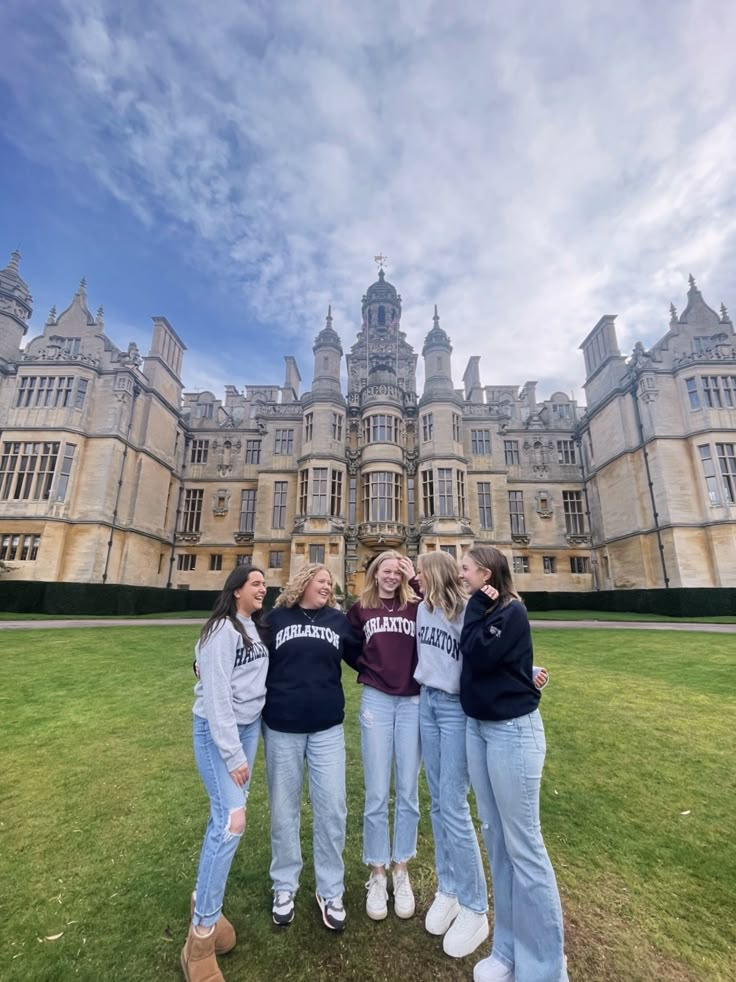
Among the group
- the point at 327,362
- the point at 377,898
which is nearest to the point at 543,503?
the point at 327,362

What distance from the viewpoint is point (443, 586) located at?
3.21m

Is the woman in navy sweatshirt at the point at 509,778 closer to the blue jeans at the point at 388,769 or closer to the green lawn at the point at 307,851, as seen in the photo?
the green lawn at the point at 307,851

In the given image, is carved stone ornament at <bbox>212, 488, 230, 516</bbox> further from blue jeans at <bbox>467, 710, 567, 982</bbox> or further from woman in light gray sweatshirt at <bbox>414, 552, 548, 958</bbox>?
blue jeans at <bbox>467, 710, 567, 982</bbox>

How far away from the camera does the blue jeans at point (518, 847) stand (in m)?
2.24

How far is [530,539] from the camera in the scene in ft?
98.5

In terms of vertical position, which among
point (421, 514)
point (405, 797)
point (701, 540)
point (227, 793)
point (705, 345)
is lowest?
point (405, 797)

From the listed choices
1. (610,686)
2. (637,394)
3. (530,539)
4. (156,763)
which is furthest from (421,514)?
(156,763)

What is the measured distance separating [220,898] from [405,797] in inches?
51.2

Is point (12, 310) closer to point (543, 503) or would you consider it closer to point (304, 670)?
point (304, 670)

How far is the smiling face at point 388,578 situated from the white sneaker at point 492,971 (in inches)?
84.1

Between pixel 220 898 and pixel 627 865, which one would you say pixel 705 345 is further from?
pixel 220 898

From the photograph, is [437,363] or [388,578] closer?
[388,578]

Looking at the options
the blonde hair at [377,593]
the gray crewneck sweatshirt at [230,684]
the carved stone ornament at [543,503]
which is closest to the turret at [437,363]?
the carved stone ornament at [543,503]

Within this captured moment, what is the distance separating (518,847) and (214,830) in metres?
1.77
